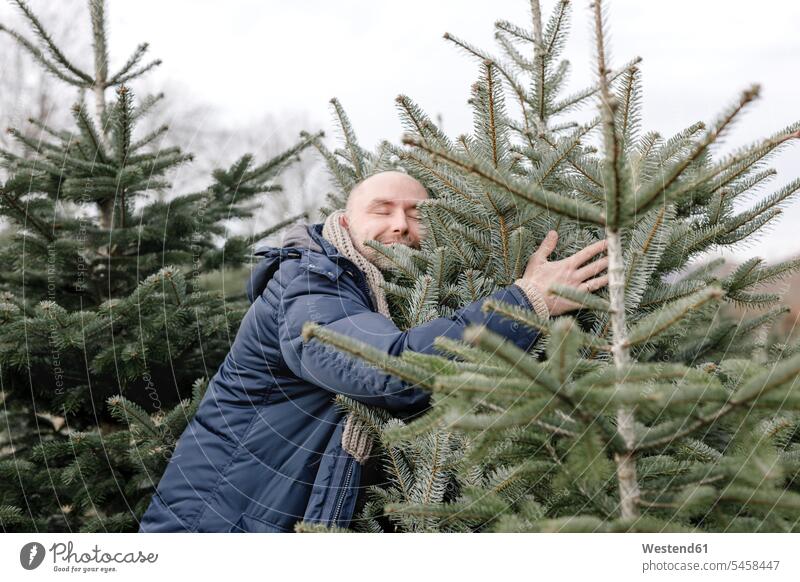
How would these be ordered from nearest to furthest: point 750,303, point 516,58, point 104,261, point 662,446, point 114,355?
point 662,446 < point 750,303 < point 516,58 < point 114,355 < point 104,261

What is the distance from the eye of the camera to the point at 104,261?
4.03 metres

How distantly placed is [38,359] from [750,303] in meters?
3.24

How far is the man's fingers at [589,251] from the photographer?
1914mm

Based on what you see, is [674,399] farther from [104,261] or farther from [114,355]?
[104,261]

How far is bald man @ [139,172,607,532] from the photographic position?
1.93m

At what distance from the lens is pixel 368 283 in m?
2.35

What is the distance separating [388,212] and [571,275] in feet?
2.71

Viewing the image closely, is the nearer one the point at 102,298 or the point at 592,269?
the point at 592,269

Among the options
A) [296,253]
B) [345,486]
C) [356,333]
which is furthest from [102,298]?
[356,333]

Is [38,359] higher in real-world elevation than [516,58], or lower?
lower

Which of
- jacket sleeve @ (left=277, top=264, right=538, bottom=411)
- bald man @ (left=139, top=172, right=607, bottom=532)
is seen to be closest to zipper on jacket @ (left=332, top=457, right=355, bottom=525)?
bald man @ (left=139, top=172, right=607, bottom=532)

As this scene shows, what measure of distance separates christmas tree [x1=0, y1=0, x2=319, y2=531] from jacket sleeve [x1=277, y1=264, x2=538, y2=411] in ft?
3.56
